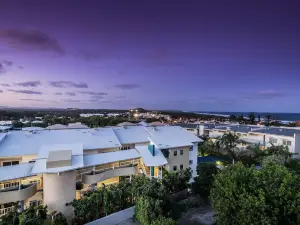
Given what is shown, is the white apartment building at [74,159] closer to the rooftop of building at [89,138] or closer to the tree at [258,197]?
the rooftop of building at [89,138]

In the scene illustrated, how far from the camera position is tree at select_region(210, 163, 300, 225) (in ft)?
33.1

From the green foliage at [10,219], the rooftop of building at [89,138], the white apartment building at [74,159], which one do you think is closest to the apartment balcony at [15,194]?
the white apartment building at [74,159]

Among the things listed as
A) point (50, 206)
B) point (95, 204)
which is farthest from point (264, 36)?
point (50, 206)

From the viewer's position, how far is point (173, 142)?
23.7m

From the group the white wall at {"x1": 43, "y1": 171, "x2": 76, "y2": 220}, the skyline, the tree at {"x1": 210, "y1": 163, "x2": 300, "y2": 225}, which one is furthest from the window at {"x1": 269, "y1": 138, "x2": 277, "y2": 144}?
the white wall at {"x1": 43, "y1": 171, "x2": 76, "y2": 220}

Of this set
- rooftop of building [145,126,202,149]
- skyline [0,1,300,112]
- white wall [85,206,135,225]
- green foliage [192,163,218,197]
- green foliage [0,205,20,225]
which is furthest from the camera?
rooftop of building [145,126,202,149]

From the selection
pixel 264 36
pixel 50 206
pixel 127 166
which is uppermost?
pixel 264 36

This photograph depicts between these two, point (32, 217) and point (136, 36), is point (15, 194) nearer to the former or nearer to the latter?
point (32, 217)

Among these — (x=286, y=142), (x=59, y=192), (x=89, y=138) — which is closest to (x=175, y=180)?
(x=59, y=192)

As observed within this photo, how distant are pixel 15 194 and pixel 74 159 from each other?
444 centimetres

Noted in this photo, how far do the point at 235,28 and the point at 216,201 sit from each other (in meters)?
24.5

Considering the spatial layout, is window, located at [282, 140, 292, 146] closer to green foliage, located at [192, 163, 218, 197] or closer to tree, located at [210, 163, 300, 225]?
green foliage, located at [192, 163, 218, 197]

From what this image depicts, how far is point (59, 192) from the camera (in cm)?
1405

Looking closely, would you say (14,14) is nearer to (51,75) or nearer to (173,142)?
(51,75)
